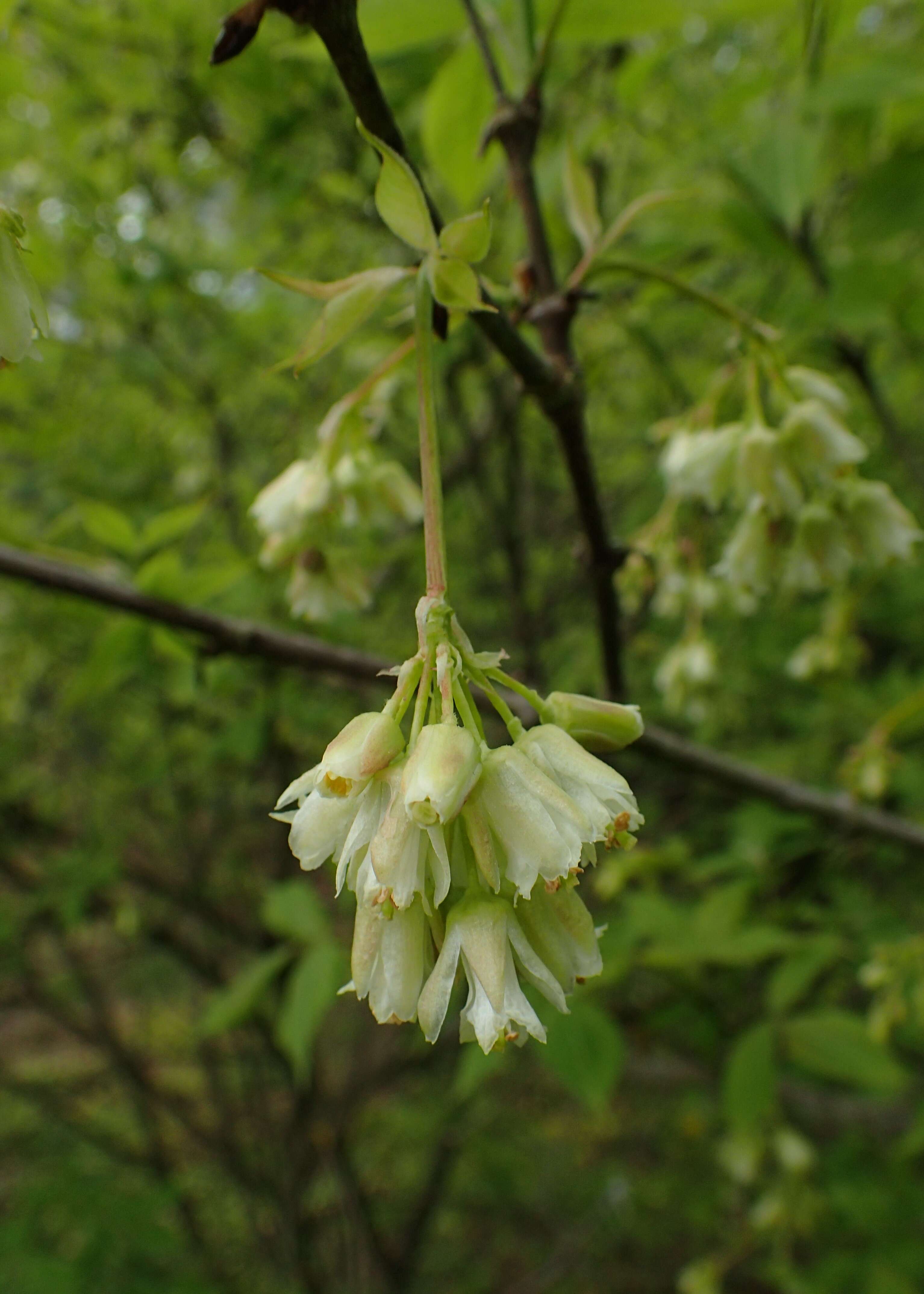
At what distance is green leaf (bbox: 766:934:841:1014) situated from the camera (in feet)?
8.69

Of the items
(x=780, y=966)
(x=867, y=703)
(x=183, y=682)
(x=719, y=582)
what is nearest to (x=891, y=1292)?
(x=780, y=966)

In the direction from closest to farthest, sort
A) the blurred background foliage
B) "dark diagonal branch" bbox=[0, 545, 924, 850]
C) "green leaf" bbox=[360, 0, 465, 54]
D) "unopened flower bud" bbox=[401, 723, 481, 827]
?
"unopened flower bud" bbox=[401, 723, 481, 827]
"green leaf" bbox=[360, 0, 465, 54]
"dark diagonal branch" bbox=[0, 545, 924, 850]
the blurred background foliage

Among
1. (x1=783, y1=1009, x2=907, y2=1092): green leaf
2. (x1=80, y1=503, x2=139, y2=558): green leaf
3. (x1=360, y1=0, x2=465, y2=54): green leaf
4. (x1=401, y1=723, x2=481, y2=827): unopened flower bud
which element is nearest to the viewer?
(x1=401, y1=723, x2=481, y2=827): unopened flower bud

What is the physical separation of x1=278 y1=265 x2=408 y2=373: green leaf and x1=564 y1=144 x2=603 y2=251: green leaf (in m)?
0.51

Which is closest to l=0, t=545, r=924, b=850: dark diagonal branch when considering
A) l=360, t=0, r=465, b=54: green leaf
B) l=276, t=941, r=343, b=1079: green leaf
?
l=360, t=0, r=465, b=54: green leaf

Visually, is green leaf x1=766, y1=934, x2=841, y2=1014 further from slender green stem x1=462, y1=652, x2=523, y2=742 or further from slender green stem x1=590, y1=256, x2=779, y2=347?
slender green stem x1=462, y1=652, x2=523, y2=742

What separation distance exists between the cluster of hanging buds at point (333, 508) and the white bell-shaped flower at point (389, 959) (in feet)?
2.18

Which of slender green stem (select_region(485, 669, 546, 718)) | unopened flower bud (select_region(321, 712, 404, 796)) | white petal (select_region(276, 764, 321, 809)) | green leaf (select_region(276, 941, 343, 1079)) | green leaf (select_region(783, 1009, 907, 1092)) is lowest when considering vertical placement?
green leaf (select_region(783, 1009, 907, 1092))

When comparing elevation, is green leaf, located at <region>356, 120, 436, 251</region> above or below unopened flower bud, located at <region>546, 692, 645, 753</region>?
above

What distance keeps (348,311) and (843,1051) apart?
2.74 meters

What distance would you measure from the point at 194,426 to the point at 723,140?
2.49 meters

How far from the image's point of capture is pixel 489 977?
73cm

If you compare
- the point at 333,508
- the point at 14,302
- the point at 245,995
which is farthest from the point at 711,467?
the point at 245,995

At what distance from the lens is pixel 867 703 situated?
3570mm
